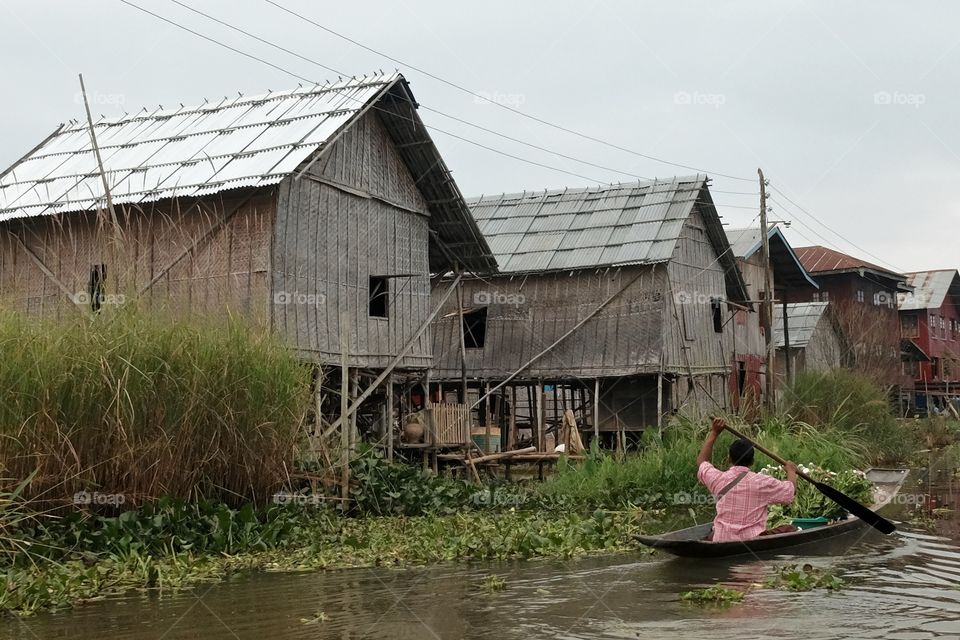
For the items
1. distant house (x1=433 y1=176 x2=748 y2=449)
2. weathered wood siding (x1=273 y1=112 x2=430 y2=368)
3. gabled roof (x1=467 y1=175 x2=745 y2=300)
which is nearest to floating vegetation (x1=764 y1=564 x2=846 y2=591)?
weathered wood siding (x1=273 y1=112 x2=430 y2=368)

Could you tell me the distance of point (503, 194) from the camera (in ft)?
85.7

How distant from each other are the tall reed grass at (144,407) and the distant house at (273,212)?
2225 millimetres

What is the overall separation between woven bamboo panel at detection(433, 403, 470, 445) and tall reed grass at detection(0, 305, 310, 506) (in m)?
6.86

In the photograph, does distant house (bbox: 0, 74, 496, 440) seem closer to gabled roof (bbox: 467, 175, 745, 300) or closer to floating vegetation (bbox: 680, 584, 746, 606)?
gabled roof (bbox: 467, 175, 745, 300)

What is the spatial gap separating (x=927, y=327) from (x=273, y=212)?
35.9m

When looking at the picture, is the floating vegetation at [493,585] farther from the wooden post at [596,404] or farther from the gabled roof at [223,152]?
the wooden post at [596,404]

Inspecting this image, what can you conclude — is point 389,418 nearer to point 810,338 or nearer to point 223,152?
point 223,152

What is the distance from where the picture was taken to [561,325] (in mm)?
22547

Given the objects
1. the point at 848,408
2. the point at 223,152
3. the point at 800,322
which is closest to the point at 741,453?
the point at 223,152

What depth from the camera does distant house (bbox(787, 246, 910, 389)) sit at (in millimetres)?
35781

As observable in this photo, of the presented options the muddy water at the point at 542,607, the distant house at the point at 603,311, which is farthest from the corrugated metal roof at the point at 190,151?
the muddy water at the point at 542,607

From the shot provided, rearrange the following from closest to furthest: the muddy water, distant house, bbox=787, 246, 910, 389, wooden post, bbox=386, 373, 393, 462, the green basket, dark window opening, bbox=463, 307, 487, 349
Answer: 1. the muddy water
2. the green basket
3. wooden post, bbox=386, 373, 393, 462
4. dark window opening, bbox=463, 307, 487, 349
5. distant house, bbox=787, 246, 910, 389

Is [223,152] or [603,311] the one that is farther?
[603,311]

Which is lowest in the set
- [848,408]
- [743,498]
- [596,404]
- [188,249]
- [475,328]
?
[743,498]
